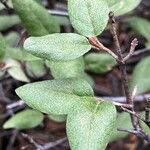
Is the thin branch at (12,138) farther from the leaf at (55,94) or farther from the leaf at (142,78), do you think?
the leaf at (55,94)

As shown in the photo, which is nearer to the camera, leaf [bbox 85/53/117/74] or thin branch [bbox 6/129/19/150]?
leaf [bbox 85/53/117/74]

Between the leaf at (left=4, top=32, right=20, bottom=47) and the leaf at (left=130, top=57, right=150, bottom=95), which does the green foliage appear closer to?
the leaf at (left=130, top=57, right=150, bottom=95)

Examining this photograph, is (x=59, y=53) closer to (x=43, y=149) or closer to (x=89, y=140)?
(x=89, y=140)

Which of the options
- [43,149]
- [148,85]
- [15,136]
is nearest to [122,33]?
[148,85]

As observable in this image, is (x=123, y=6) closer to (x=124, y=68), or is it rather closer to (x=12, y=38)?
(x=124, y=68)

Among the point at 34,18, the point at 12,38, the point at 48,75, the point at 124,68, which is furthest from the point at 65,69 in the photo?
the point at 12,38

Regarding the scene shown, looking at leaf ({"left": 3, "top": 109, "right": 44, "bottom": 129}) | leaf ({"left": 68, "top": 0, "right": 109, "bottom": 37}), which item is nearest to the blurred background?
leaf ({"left": 3, "top": 109, "right": 44, "bottom": 129})

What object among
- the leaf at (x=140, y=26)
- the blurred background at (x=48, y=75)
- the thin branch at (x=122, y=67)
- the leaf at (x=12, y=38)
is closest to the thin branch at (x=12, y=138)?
the blurred background at (x=48, y=75)
